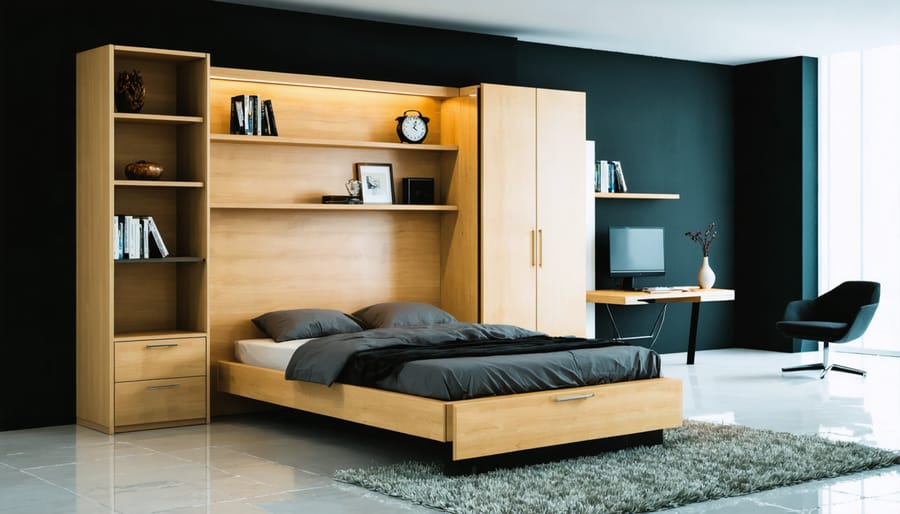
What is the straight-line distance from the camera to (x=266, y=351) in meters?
6.14

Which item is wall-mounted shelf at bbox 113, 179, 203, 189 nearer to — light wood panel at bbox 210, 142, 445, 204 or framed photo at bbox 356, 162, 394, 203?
light wood panel at bbox 210, 142, 445, 204

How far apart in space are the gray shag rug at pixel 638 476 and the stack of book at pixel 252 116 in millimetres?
2547

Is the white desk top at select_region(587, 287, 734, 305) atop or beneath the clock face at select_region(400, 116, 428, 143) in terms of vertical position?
beneath

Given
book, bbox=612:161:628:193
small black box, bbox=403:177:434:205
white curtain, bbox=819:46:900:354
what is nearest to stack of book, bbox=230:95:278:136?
small black box, bbox=403:177:434:205

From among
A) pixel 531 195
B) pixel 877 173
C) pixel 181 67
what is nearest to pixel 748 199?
pixel 877 173

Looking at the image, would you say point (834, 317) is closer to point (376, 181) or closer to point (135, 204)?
point (376, 181)

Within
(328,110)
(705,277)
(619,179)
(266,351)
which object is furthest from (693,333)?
(266,351)

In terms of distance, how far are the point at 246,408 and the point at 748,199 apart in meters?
5.36

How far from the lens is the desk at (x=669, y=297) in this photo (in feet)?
26.7

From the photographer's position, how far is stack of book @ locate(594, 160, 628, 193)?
8703 mm

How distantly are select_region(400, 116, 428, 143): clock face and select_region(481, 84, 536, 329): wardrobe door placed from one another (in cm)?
42

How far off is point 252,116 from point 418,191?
1328 mm

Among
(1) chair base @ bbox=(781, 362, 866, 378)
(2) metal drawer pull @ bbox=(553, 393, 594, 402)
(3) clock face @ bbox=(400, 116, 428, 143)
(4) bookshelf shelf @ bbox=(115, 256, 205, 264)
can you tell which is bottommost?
(1) chair base @ bbox=(781, 362, 866, 378)

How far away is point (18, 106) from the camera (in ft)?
19.9
